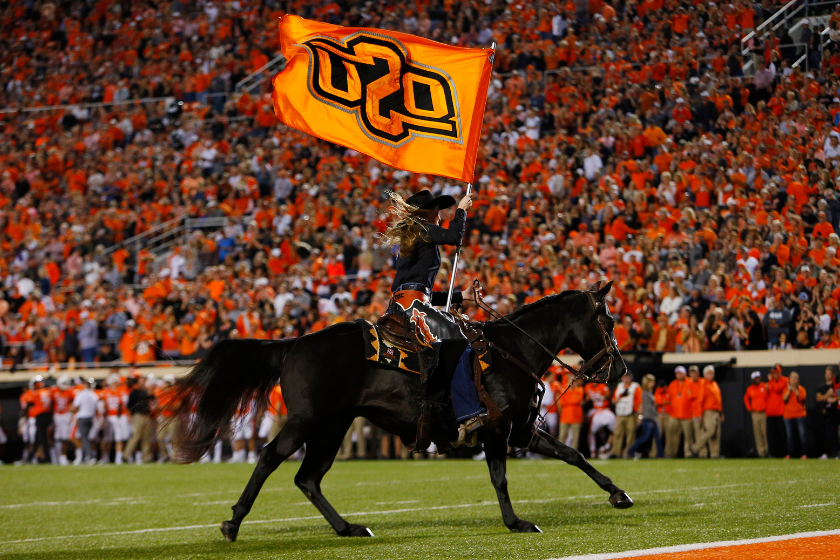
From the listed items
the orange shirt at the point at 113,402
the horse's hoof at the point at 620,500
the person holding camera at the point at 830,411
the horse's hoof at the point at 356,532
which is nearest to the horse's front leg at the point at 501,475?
the horse's hoof at the point at 356,532

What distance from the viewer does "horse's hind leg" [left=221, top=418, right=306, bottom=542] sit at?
24.8 feet

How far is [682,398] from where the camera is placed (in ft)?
56.5

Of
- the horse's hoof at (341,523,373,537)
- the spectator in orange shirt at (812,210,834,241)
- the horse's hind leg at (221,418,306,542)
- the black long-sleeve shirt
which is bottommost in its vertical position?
the horse's hoof at (341,523,373,537)

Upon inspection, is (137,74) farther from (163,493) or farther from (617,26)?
(163,493)

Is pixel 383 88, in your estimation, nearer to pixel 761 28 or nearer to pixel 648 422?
pixel 648 422

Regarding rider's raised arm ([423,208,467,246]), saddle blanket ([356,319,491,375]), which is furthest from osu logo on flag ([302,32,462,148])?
saddle blanket ([356,319,491,375])

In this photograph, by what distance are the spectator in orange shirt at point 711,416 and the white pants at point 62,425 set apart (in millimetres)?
13597

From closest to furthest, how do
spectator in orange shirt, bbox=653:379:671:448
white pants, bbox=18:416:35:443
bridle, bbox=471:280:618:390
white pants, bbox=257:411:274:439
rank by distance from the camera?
bridle, bbox=471:280:618:390 → spectator in orange shirt, bbox=653:379:671:448 → white pants, bbox=257:411:274:439 → white pants, bbox=18:416:35:443

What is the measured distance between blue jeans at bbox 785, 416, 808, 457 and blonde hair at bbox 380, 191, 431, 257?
10.7 metres

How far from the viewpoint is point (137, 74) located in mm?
32562

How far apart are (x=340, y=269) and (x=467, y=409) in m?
15.3

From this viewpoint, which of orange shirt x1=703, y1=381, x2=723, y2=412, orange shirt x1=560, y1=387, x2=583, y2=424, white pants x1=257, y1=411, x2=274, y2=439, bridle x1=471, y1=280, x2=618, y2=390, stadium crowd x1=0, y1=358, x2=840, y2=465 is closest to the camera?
bridle x1=471, y1=280, x2=618, y2=390

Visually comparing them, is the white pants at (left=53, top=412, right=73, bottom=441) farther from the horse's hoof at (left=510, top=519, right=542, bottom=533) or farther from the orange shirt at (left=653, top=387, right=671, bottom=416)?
the horse's hoof at (left=510, top=519, right=542, bottom=533)

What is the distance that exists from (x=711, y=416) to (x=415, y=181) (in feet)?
32.4
